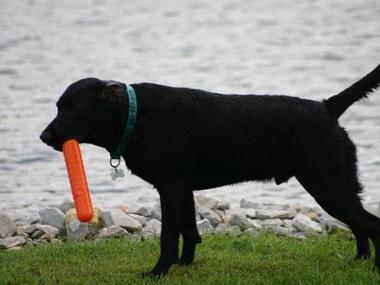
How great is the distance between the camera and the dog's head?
23.2ft

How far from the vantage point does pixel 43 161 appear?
14.3 meters

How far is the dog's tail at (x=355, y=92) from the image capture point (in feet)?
24.2

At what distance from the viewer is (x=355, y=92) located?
24.2 ft

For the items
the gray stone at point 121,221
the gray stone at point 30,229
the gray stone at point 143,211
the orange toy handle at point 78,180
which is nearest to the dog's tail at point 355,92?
the orange toy handle at point 78,180

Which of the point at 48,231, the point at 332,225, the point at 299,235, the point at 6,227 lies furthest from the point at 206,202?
the point at 6,227

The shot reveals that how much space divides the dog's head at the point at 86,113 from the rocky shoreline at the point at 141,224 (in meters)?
2.38

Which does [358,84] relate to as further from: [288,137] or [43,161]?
[43,161]

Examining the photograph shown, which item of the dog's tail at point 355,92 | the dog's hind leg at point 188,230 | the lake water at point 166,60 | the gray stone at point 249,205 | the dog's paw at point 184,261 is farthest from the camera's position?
the lake water at point 166,60

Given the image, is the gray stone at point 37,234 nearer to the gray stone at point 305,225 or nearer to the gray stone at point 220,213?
the gray stone at point 220,213

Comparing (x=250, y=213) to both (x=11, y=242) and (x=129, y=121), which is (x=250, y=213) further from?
(x=129, y=121)

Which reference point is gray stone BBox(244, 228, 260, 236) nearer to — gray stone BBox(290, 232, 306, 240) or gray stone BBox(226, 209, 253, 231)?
gray stone BBox(226, 209, 253, 231)

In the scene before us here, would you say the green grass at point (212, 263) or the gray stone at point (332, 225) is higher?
the green grass at point (212, 263)

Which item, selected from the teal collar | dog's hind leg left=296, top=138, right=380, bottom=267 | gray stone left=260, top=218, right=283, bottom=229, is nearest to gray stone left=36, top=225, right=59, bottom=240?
gray stone left=260, top=218, right=283, bottom=229

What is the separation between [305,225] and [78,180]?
3.39 m
